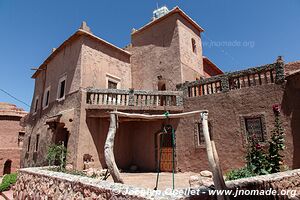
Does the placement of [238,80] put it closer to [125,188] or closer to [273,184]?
[273,184]

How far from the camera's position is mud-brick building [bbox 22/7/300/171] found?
995 centimetres

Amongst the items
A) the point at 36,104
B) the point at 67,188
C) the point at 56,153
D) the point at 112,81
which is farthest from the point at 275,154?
the point at 36,104

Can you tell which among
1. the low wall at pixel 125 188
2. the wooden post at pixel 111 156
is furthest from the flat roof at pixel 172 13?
the low wall at pixel 125 188

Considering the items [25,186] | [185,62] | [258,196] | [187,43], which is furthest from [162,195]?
[187,43]

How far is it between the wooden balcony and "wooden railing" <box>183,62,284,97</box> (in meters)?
0.94

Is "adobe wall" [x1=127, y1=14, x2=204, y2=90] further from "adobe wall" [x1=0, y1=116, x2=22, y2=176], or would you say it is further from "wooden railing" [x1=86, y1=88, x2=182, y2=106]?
"adobe wall" [x1=0, y1=116, x2=22, y2=176]

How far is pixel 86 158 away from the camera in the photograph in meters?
11.1

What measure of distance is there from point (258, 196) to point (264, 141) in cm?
623

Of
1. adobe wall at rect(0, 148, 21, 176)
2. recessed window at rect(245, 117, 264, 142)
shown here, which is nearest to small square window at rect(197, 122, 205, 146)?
recessed window at rect(245, 117, 264, 142)

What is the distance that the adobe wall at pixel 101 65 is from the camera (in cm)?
1341

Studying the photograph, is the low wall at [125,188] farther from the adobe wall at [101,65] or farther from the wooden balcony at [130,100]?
the adobe wall at [101,65]

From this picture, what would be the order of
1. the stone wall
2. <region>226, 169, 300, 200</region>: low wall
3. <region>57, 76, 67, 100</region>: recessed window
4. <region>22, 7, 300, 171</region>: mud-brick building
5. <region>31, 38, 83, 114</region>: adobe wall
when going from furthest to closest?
<region>57, 76, 67, 100</region>: recessed window < <region>31, 38, 83, 114</region>: adobe wall < <region>22, 7, 300, 171</region>: mud-brick building < <region>226, 169, 300, 200</region>: low wall < the stone wall

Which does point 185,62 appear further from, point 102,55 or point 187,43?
point 102,55

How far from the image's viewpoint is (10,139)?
23.5 m
